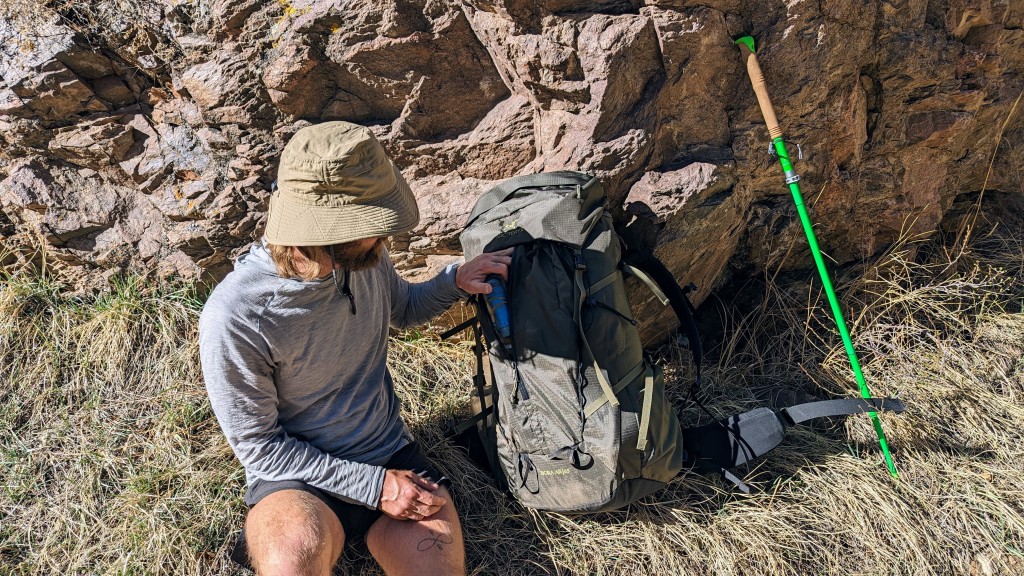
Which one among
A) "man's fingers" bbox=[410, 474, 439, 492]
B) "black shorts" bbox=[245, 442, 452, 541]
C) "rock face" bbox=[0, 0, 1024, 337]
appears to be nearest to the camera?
"black shorts" bbox=[245, 442, 452, 541]

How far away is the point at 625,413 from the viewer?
2684 millimetres

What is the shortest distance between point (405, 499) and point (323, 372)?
1.81 ft

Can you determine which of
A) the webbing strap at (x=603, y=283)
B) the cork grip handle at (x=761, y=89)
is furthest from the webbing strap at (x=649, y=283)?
the cork grip handle at (x=761, y=89)

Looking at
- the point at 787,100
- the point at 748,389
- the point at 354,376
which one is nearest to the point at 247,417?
the point at 354,376

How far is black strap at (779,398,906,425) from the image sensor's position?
120 inches

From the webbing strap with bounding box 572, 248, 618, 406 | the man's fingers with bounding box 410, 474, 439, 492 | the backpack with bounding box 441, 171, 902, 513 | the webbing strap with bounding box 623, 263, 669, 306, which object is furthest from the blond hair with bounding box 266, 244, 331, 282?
the webbing strap with bounding box 623, 263, 669, 306

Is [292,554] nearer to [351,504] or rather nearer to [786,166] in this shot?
[351,504]

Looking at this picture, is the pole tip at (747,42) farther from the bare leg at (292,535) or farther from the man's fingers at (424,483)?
the bare leg at (292,535)

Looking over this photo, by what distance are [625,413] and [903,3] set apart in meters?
2.36

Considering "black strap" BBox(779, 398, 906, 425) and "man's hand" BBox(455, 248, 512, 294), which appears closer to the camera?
"man's hand" BBox(455, 248, 512, 294)

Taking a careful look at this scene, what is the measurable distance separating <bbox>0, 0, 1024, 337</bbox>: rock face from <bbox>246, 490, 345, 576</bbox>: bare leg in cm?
152

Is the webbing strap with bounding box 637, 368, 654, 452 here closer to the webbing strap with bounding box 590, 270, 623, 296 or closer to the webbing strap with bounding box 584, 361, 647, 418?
the webbing strap with bounding box 584, 361, 647, 418

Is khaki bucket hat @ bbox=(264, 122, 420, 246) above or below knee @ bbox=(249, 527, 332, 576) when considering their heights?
above

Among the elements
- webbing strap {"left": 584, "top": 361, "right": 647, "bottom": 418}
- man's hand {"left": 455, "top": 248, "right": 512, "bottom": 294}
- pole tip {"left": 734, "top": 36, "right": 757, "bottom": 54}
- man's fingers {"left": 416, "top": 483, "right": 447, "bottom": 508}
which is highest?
pole tip {"left": 734, "top": 36, "right": 757, "bottom": 54}
